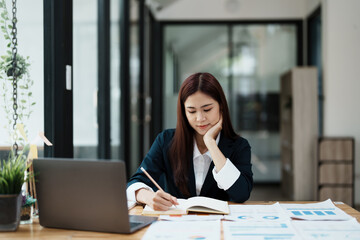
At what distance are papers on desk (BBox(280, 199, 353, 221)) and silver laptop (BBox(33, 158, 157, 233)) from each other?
52 cm

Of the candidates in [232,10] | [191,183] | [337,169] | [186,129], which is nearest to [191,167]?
[191,183]

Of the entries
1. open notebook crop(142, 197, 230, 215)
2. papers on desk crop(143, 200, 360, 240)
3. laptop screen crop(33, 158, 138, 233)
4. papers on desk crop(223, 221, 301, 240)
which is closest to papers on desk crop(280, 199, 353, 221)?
papers on desk crop(143, 200, 360, 240)

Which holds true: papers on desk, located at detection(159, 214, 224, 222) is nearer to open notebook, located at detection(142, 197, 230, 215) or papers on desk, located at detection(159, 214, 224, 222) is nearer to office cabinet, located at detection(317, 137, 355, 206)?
open notebook, located at detection(142, 197, 230, 215)

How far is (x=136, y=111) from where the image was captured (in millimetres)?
5004

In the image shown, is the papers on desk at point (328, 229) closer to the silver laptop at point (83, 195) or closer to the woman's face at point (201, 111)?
the silver laptop at point (83, 195)

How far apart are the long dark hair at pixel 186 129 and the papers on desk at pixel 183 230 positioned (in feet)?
1.85

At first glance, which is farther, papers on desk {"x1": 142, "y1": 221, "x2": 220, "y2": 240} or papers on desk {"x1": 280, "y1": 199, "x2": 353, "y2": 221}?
papers on desk {"x1": 280, "y1": 199, "x2": 353, "y2": 221}

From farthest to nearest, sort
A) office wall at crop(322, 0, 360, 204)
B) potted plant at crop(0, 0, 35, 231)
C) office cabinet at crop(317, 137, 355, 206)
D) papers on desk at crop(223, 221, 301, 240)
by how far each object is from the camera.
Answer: office wall at crop(322, 0, 360, 204)
office cabinet at crop(317, 137, 355, 206)
potted plant at crop(0, 0, 35, 231)
papers on desk at crop(223, 221, 301, 240)

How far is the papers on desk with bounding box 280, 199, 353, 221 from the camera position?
1.39m

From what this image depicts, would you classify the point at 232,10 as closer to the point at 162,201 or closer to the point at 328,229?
the point at 162,201

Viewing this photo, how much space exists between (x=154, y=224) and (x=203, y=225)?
0.16 meters

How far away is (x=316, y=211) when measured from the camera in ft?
4.83

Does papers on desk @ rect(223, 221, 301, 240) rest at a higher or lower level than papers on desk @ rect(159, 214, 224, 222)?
higher

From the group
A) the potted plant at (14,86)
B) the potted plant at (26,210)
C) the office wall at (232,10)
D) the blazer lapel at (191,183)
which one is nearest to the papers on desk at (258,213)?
the blazer lapel at (191,183)
